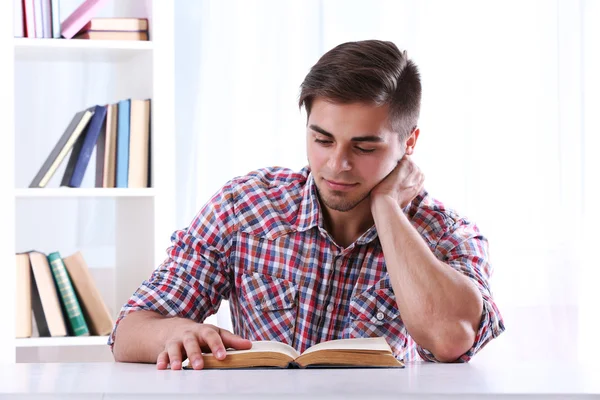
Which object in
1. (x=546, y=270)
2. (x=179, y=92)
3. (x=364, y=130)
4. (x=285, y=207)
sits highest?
(x=179, y=92)

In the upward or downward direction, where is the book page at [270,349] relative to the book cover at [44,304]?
upward

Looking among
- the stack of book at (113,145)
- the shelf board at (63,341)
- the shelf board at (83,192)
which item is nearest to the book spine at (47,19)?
the stack of book at (113,145)

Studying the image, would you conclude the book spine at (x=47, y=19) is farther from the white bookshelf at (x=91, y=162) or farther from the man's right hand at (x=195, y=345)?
the man's right hand at (x=195, y=345)

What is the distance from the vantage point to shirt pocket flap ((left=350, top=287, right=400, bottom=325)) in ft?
5.55

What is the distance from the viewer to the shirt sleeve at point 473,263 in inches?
60.9

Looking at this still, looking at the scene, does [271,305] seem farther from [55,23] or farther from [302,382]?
[55,23]

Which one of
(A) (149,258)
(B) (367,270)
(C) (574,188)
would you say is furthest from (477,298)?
(C) (574,188)

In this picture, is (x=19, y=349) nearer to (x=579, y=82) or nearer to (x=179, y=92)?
(x=179, y=92)

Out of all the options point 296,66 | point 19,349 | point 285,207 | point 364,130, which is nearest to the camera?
point 364,130

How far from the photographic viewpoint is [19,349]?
2703 millimetres

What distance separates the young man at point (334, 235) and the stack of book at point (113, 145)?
732 mm

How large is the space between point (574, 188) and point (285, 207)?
60.3 inches

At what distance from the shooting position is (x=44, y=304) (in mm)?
2400

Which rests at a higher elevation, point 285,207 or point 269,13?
point 269,13
